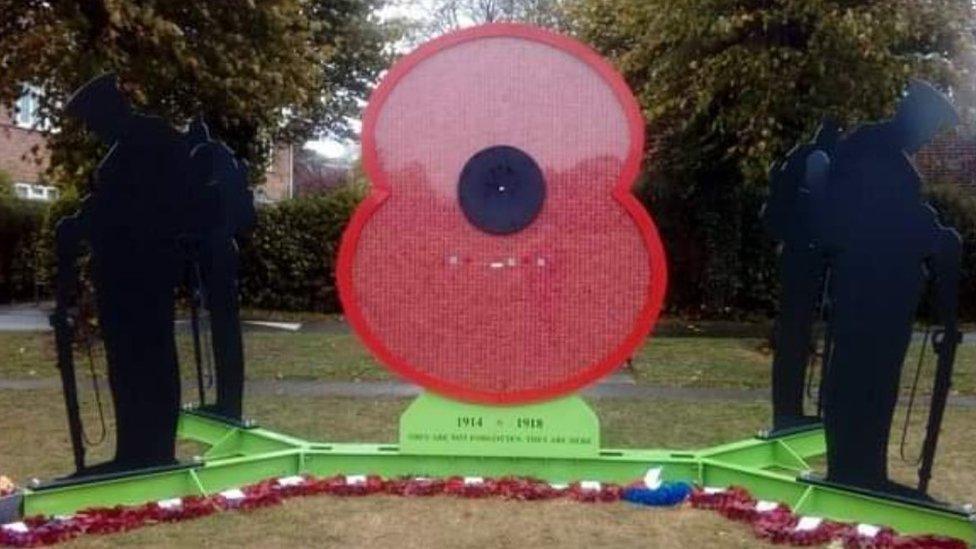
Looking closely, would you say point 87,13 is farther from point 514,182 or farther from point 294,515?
point 294,515

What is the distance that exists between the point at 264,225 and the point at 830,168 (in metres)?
16.8

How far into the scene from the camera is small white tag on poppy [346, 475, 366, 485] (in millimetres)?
7887

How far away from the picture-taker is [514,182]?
8219 mm

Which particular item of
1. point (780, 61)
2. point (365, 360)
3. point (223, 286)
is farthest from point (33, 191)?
point (223, 286)

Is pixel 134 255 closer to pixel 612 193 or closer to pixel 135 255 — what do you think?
pixel 135 255

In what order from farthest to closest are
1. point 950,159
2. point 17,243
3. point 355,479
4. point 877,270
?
point 17,243
point 950,159
point 355,479
point 877,270


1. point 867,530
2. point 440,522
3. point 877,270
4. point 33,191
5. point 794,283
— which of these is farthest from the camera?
point 33,191

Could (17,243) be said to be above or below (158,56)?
below

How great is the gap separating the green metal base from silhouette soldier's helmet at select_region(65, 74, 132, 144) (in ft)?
6.63

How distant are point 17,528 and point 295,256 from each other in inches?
648

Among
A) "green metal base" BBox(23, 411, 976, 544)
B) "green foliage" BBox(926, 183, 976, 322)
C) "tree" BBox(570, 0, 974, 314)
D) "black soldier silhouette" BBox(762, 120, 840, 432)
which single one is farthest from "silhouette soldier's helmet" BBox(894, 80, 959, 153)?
"green foliage" BBox(926, 183, 976, 322)

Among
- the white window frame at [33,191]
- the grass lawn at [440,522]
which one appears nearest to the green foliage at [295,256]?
the white window frame at [33,191]

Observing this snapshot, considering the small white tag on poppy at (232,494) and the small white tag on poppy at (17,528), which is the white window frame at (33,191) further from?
the small white tag on poppy at (17,528)

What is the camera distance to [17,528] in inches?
263
